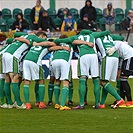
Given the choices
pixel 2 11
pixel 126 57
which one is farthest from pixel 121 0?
pixel 126 57

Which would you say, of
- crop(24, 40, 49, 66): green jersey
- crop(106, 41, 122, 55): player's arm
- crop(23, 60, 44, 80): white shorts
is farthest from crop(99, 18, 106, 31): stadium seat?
crop(23, 60, 44, 80): white shorts

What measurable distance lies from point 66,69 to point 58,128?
3.39 metres

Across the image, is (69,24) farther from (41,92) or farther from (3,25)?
(41,92)

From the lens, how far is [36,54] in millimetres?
15734

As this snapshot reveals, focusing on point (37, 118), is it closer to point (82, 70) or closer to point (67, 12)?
point (82, 70)

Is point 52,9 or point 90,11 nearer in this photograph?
point 90,11

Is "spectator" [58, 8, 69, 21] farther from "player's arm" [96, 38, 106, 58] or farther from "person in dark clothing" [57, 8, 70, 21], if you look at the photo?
"player's arm" [96, 38, 106, 58]

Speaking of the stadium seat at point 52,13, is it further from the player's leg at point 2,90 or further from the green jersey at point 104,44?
the green jersey at point 104,44

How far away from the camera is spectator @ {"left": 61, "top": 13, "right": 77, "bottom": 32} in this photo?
2755cm

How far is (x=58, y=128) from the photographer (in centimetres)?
1233

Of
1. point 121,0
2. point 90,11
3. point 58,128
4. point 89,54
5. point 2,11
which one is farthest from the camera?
point 121,0

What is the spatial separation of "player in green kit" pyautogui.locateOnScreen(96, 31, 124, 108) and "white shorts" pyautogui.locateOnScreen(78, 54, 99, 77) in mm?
238

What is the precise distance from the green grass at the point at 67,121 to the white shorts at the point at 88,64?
84 centimetres

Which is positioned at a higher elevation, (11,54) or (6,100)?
(11,54)
